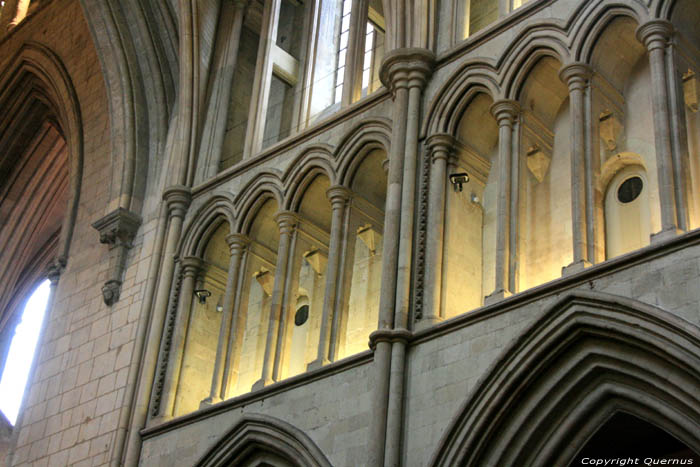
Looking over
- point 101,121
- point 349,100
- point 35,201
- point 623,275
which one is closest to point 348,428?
point 623,275

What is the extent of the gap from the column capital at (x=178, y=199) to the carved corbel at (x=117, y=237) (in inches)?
28.7

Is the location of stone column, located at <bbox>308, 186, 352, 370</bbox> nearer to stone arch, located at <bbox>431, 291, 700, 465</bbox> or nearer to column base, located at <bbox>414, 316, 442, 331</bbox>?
column base, located at <bbox>414, 316, 442, 331</bbox>

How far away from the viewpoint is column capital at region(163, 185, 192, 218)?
50.0ft

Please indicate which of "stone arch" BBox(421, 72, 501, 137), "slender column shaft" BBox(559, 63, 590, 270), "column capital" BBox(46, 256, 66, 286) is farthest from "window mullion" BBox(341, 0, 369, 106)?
"column capital" BBox(46, 256, 66, 286)

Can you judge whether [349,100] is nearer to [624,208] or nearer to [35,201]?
[624,208]

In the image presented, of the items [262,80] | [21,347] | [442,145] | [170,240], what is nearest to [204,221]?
[170,240]

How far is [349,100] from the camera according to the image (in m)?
14.0

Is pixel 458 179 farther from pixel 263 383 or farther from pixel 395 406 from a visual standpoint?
pixel 263 383

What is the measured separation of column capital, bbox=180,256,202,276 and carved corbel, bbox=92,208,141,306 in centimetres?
117

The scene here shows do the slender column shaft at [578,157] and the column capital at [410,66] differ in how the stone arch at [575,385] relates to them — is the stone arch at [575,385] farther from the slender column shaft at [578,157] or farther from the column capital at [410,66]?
the column capital at [410,66]

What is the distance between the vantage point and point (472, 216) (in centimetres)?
1200

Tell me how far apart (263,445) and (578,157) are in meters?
4.46

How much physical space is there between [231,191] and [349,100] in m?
2.03

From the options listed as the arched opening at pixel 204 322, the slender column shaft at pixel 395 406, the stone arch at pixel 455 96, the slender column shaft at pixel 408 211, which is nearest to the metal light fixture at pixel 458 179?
the slender column shaft at pixel 408 211
